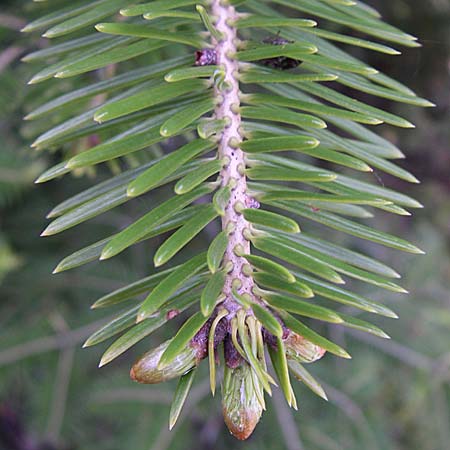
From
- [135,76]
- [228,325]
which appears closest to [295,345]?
[228,325]

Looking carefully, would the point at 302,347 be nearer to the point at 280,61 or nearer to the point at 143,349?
the point at 280,61

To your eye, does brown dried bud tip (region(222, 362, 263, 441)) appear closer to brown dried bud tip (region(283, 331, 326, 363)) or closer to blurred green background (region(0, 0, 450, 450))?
brown dried bud tip (region(283, 331, 326, 363))

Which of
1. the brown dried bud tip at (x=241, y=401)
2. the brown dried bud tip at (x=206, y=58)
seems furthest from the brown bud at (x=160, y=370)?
the brown dried bud tip at (x=206, y=58)

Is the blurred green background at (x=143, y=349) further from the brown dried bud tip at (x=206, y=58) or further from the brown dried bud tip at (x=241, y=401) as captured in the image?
the brown dried bud tip at (x=241, y=401)

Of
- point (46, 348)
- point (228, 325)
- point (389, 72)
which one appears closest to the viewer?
point (228, 325)

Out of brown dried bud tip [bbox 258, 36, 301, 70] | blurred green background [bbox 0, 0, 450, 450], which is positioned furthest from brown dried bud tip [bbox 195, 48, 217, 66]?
blurred green background [bbox 0, 0, 450, 450]

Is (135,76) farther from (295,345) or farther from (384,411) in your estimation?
(384,411)
